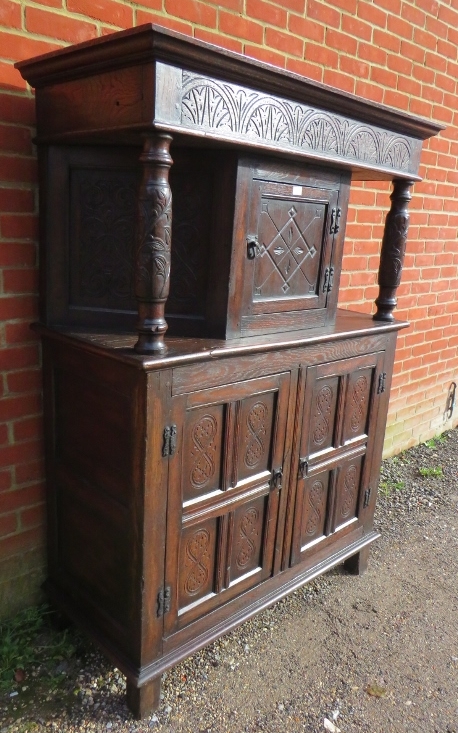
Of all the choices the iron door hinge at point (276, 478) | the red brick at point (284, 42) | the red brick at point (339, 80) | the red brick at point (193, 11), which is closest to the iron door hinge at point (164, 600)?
the iron door hinge at point (276, 478)

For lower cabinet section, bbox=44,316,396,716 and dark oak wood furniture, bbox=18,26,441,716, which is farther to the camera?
lower cabinet section, bbox=44,316,396,716

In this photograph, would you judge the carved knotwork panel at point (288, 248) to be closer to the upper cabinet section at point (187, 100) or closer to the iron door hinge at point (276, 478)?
the upper cabinet section at point (187, 100)

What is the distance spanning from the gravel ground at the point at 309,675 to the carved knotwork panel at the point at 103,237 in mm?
1376

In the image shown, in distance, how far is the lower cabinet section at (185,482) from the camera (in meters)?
1.86

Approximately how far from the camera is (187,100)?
1614 mm

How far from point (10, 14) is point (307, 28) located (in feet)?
5.16

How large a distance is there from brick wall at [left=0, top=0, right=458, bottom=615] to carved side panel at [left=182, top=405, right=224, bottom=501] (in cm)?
71

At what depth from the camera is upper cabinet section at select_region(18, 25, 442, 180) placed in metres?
1.55

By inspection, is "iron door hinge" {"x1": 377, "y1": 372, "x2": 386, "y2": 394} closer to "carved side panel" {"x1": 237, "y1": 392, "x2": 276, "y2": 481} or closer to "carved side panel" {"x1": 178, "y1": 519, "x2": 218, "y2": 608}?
"carved side panel" {"x1": 237, "y1": 392, "x2": 276, "y2": 481}

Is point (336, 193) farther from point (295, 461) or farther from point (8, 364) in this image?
point (8, 364)

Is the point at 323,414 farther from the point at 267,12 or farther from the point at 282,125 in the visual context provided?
the point at 267,12

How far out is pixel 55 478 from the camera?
2.27 metres

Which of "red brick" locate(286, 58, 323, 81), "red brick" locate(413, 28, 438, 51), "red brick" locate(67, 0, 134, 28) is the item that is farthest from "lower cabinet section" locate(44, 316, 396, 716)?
"red brick" locate(413, 28, 438, 51)

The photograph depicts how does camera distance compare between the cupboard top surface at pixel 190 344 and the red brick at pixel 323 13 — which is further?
the red brick at pixel 323 13
